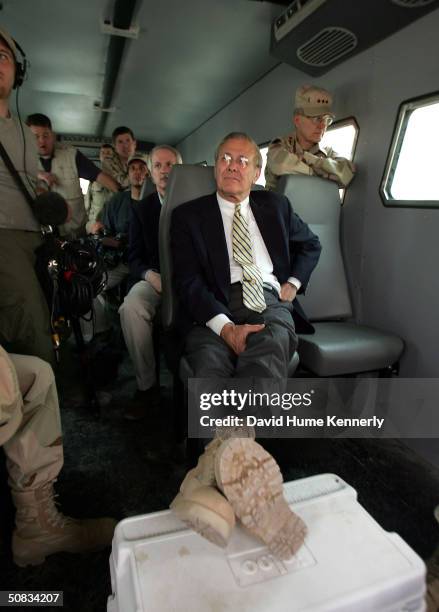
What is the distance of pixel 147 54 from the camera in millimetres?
3752

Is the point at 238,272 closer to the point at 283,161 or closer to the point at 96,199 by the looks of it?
the point at 283,161

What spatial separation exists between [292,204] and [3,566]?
2.16 m

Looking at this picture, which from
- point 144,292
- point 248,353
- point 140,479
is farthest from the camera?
point 144,292

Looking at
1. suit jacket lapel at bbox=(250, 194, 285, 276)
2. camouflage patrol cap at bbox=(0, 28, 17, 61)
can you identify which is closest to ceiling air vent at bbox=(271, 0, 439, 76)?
suit jacket lapel at bbox=(250, 194, 285, 276)

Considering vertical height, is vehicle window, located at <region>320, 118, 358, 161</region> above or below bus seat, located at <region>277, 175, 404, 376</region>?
above

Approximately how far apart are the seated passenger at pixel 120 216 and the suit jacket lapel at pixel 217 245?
1.32 meters

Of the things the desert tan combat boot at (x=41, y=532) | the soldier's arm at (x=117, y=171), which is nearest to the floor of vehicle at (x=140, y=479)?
the desert tan combat boot at (x=41, y=532)

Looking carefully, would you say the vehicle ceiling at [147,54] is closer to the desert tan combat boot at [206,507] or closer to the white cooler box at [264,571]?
the desert tan combat boot at [206,507]

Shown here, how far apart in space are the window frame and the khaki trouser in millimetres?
1954

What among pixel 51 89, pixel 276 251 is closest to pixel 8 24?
pixel 51 89

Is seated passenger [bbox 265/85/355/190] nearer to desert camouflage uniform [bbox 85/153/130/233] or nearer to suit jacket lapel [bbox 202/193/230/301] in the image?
suit jacket lapel [bbox 202/193/230/301]

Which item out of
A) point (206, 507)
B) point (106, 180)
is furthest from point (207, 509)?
point (106, 180)

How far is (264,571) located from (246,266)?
1.23 metres

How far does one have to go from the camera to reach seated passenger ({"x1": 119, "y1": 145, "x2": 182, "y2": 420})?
2156 millimetres
